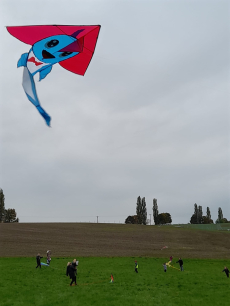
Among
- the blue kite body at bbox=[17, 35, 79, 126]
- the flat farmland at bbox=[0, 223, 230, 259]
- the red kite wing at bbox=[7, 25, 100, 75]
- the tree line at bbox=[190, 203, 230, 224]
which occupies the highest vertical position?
the red kite wing at bbox=[7, 25, 100, 75]

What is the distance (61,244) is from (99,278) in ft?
99.7

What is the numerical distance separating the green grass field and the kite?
12024 millimetres

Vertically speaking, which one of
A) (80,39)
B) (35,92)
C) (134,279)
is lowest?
(134,279)

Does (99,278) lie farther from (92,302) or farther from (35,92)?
(35,92)

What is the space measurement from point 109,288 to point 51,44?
15.6m

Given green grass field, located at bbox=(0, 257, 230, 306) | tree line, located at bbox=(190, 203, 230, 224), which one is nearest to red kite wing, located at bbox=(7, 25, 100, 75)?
green grass field, located at bbox=(0, 257, 230, 306)

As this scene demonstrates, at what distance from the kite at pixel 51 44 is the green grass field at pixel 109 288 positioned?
1202 centimetres

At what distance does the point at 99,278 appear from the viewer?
22.9 metres

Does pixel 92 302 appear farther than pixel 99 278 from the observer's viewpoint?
No

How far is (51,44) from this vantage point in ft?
45.3

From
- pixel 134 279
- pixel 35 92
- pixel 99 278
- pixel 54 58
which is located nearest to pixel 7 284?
pixel 99 278

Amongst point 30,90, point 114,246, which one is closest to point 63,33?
point 30,90

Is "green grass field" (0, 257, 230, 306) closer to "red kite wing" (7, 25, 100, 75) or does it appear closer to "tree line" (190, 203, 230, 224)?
"red kite wing" (7, 25, 100, 75)

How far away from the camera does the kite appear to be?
13562 millimetres
